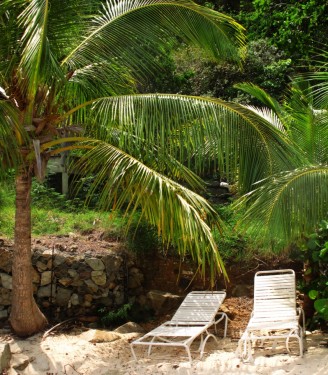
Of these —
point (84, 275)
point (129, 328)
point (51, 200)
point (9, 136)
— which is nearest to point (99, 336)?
point (129, 328)

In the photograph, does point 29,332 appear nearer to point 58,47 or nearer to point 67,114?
point 67,114

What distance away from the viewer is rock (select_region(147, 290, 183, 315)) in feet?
28.3

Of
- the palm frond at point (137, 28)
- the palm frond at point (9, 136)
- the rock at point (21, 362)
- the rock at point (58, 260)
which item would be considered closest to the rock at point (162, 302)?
the rock at point (58, 260)

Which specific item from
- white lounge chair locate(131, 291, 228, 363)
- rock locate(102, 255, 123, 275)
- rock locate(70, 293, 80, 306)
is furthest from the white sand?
rock locate(102, 255, 123, 275)

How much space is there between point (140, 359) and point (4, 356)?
144cm

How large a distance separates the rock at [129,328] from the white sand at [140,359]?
335mm

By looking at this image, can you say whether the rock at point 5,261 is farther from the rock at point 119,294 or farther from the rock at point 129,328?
the rock at point 129,328

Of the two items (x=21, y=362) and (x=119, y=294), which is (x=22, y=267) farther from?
(x=119, y=294)

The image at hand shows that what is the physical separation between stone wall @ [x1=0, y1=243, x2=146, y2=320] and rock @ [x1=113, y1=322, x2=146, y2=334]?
0.76 metres

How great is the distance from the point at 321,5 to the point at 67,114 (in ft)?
23.6

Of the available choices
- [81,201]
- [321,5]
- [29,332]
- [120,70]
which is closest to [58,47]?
[120,70]

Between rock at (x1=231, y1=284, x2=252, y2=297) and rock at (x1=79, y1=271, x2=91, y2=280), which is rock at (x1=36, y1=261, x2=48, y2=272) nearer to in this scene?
rock at (x1=79, y1=271, x2=91, y2=280)

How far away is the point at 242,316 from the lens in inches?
328

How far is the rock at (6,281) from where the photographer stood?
8070 millimetres
